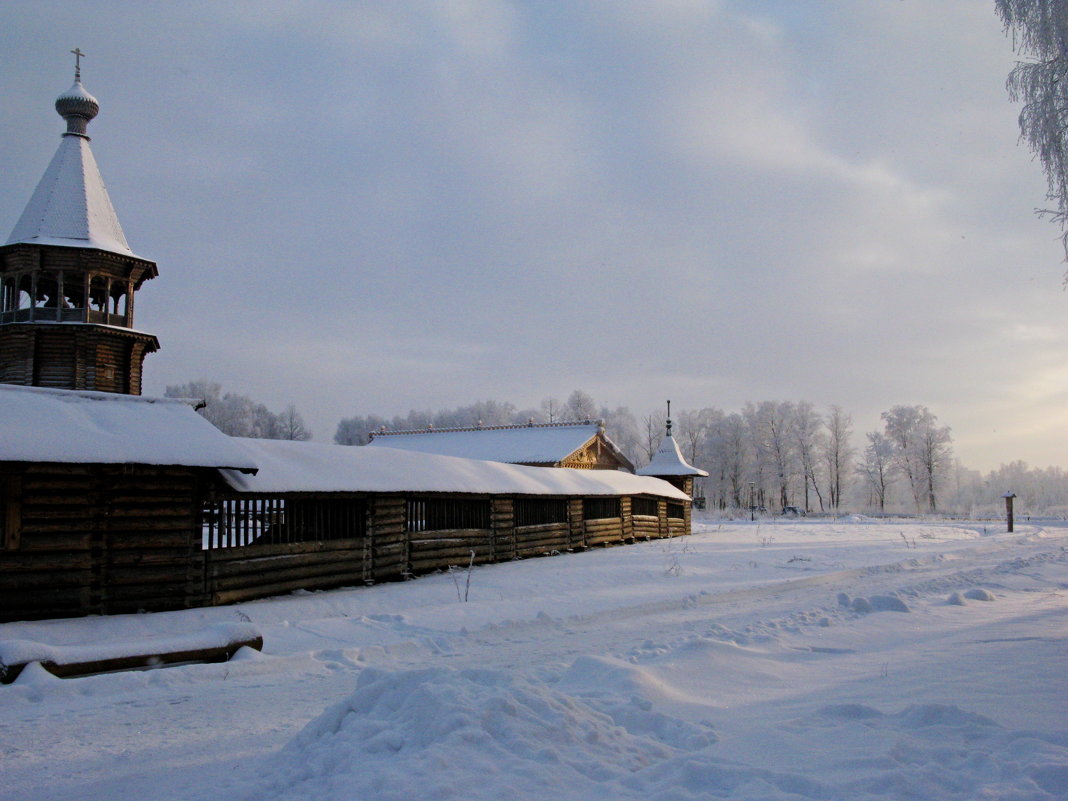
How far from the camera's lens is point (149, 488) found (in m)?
11.5

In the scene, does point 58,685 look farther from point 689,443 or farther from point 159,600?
point 689,443

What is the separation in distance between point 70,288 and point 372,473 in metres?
14.7

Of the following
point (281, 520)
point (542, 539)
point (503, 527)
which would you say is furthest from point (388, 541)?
point (542, 539)

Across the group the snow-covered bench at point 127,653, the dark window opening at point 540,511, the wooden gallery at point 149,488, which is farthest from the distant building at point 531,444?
the snow-covered bench at point 127,653

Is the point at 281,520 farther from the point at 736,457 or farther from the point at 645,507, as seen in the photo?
the point at 736,457

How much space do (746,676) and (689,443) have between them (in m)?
76.0

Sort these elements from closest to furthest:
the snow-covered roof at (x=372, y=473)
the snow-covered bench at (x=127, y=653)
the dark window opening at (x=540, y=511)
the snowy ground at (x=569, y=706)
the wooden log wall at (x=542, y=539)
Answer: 1. the snowy ground at (x=569, y=706)
2. the snow-covered bench at (x=127, y=653)
3. the snow-covered roof at (x=372, y=473)
4. the wooden log wall at (x=542, y=539)
5. the dark window opening at (x=540, y=511)

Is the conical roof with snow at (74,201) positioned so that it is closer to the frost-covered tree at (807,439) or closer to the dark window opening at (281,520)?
the dark window opening at (281,520)

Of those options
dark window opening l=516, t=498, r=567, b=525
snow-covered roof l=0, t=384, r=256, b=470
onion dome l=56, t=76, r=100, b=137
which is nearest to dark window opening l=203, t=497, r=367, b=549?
snow-covered roof l=0, t=384, r=256, b=470

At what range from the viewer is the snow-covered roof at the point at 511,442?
124 ft

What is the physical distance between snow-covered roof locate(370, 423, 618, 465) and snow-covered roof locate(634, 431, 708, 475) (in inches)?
133

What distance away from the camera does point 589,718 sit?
16.9 ft

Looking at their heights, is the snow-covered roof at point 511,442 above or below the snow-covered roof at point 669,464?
above

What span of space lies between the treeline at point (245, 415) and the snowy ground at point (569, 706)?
3165 inches
